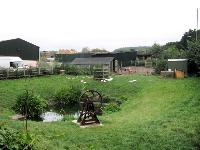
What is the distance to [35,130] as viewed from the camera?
549 inches

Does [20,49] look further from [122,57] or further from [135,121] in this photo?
[135,121]

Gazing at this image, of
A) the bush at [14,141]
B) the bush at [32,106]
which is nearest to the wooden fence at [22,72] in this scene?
the bush at [32,106]

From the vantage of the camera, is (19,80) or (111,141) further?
(19,80)

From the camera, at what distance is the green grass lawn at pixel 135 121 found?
44.6 feet

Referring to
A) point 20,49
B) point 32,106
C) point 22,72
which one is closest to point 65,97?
point 32,106

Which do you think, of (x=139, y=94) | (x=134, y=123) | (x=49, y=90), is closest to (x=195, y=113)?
(x=134, y=123)

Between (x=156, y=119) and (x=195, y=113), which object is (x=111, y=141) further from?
(x=195, y=113)

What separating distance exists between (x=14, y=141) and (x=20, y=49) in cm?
5125

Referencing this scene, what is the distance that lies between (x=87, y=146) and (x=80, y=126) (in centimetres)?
376

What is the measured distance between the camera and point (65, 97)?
29578 millimetres

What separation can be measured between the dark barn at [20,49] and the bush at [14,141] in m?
49.0

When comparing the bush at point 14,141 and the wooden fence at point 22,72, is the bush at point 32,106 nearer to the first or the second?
the wooden fence at point 22,72

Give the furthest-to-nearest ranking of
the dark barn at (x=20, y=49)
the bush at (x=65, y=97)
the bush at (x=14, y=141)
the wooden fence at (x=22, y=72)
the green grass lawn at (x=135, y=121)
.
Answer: the dark barn at (x=20, y=49)
the wooden fence at (x=22, y=72)
the bush at (x=65, y=97)
the green grass lawn at (x=135, y=121)
the bush at (x=14, y=141)

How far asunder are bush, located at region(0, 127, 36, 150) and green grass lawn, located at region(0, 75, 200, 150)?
1.12 meters
